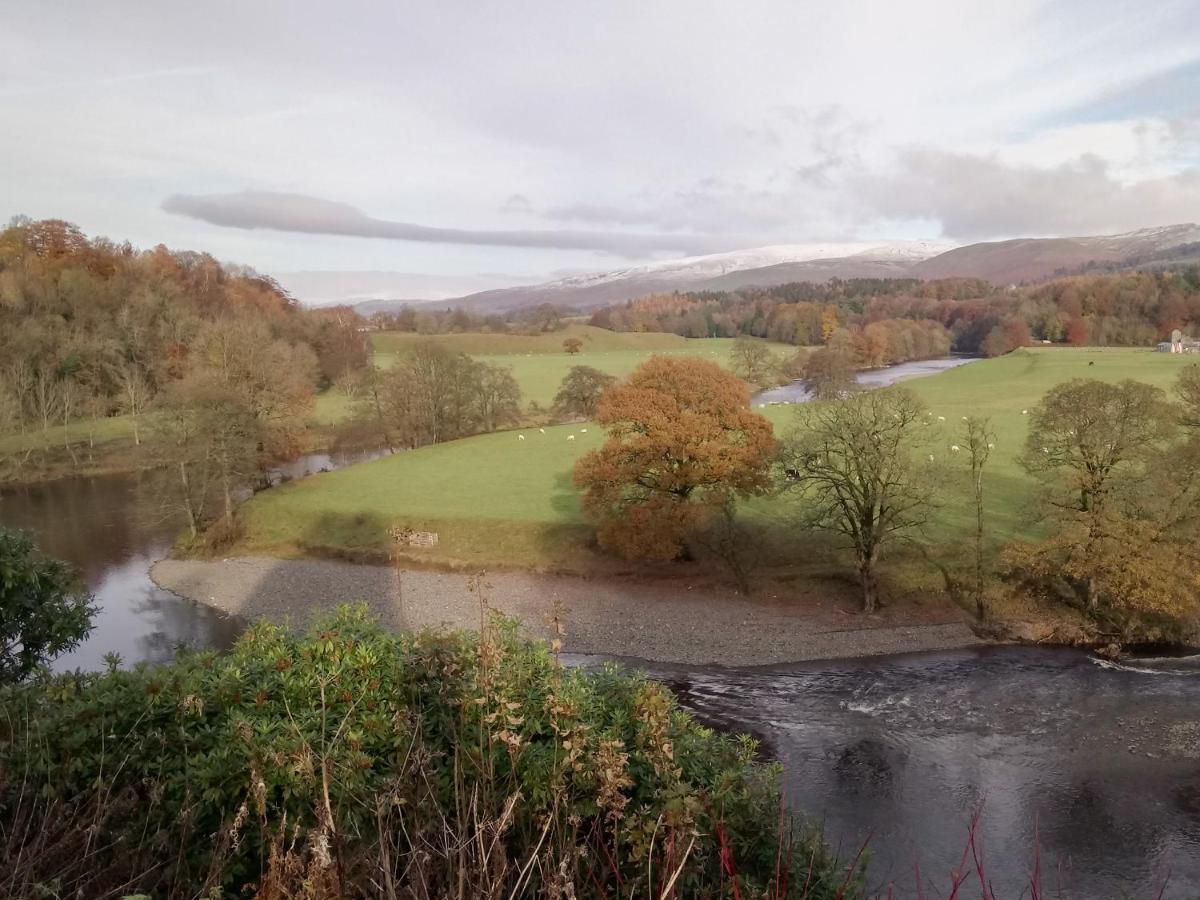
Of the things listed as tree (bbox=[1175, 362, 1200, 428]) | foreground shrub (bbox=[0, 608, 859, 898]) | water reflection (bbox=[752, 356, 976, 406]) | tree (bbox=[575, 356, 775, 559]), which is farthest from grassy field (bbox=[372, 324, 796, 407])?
foreground shrub (bbox=[0, 608, 859, 898])

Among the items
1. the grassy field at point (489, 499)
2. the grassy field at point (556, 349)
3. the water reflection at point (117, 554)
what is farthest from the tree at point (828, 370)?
the water reflection at point (117, 554)

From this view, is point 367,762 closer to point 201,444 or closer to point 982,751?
point 982,751

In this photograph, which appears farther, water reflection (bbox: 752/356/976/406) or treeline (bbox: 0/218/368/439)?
water reflection (bbox: 752/356/976/406)

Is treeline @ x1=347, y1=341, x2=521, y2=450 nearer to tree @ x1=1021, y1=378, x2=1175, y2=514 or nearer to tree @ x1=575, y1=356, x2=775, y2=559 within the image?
tree @ x1=575, y1=356, x2=775, y2=559

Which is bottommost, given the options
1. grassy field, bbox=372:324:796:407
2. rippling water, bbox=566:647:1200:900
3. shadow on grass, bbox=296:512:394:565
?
rippling water, bbox=566:647:1200:900

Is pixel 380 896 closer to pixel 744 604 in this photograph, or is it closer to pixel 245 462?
pixel 744 604

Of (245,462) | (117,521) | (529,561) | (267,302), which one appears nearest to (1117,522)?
(529,561)
